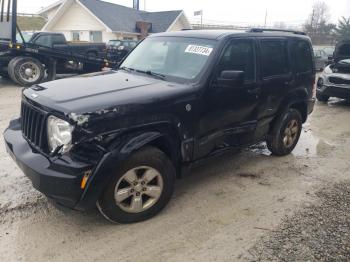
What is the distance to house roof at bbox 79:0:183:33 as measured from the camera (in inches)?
1180

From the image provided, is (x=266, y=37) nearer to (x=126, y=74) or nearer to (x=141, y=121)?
(x=126, y=74)

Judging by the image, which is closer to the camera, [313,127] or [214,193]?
[214,193]

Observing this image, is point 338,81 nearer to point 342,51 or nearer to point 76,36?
point 342,51

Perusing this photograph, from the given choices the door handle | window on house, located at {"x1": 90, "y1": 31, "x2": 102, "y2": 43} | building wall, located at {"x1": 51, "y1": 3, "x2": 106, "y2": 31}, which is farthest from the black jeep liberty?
window on house, located at {"x1": 90, "y1": 31, "x2": 102, "y2": 43}

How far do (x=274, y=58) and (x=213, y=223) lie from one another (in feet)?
8.40

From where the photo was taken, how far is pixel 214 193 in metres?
4.31

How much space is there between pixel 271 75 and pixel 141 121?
7.67ft

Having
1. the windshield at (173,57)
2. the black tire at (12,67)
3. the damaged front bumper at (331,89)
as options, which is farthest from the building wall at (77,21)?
the windshield at (173,57)

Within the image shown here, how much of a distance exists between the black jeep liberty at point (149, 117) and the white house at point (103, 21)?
1038 inches

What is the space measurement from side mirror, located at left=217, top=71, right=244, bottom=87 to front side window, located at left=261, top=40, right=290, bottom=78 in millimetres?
963

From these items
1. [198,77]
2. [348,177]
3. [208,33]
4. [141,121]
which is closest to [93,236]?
[141,121]

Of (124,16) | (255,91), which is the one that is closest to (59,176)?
(255,91)

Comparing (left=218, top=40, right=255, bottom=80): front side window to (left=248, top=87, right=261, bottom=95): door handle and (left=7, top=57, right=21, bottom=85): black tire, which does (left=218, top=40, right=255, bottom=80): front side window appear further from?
(left=7, top=57, right=21, bottom=85): black tire

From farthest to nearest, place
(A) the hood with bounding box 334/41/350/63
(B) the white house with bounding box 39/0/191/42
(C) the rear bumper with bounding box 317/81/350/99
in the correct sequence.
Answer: (B) the white house with bounding box 39/0/191/42 < (A) the hood with bounding box 334/41/350/63 < (C) the rear bumper with bounding box 317/81/350/99
